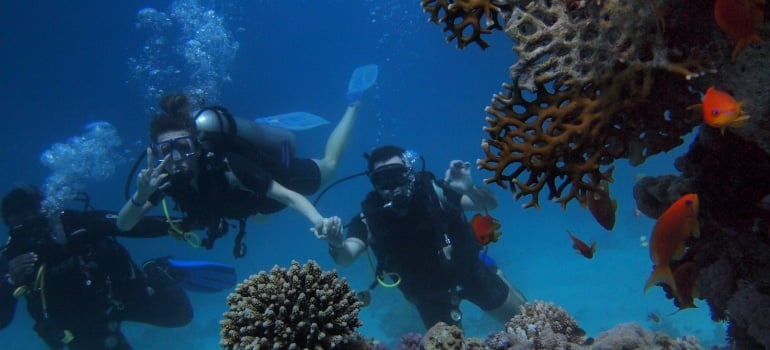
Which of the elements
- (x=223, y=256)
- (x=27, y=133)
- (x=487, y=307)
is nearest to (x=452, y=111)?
(x=223, y=256)

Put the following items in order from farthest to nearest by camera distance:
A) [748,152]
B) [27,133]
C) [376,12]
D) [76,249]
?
[376,12], [27,133], [76,249], [748,152]

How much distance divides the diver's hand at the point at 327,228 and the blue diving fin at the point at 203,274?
488cm

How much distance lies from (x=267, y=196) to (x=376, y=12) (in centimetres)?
4104

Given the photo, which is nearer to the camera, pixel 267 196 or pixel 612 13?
pixel 612 13

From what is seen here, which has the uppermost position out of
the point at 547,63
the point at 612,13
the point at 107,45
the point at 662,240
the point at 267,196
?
the point at 107,45

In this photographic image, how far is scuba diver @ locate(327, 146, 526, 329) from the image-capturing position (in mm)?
7062

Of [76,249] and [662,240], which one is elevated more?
[76,249]

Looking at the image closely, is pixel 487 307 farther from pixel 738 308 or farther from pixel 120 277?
pixel 120 277

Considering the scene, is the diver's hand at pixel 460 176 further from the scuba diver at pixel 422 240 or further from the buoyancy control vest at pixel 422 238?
the buoyancy control vest at pixel 422 238

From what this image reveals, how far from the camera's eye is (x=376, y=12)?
4519 centimetres

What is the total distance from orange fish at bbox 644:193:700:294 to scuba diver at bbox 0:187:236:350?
8.80 m

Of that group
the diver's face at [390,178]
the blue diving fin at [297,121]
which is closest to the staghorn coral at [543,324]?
the diver's face at [390,178]

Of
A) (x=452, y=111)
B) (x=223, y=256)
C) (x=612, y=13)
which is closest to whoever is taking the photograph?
(x=612, y=13)

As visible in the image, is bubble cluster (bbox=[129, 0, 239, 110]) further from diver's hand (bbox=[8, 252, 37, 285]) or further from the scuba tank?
diver's hand (bbox=[8, 252, 37, 285])
